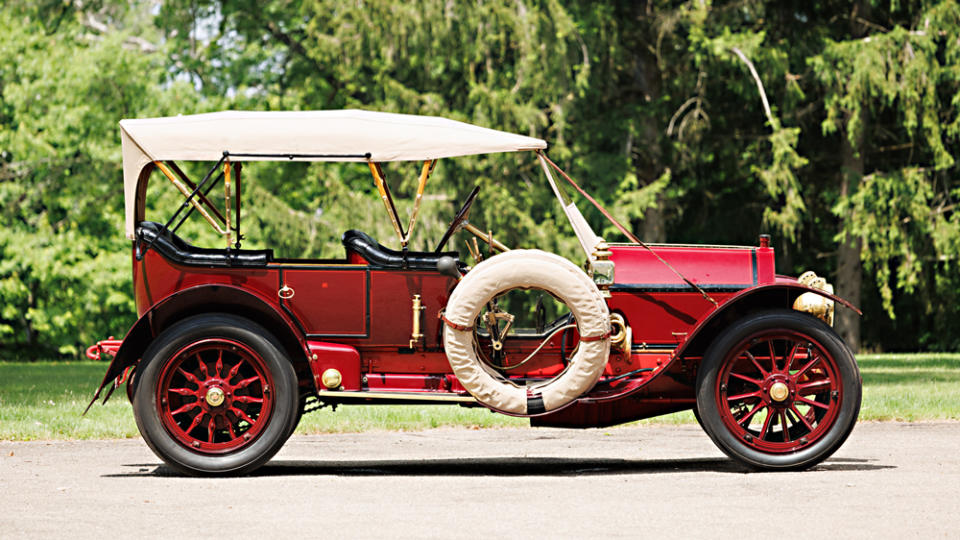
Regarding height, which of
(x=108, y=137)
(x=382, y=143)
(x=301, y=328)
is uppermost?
(x=108, y=137)

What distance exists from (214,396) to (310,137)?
1.78m

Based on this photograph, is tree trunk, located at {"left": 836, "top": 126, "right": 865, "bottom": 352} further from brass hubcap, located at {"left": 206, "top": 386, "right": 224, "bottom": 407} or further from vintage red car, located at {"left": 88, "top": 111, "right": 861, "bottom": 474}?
brass hubcap, located at {"left": 206, "top": 386, "right": 224, "bottom": 407}

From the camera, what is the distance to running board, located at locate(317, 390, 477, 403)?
8389 mm

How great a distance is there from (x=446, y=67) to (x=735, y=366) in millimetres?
20081

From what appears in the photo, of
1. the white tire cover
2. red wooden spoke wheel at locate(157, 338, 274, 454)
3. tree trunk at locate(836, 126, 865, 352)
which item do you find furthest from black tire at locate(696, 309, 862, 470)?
tree trunk at locate(836, 126, 865, 352)

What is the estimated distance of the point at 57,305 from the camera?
33656 millimetres

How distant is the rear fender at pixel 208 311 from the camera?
8453 mm

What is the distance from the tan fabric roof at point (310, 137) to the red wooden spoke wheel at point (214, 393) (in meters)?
0.98

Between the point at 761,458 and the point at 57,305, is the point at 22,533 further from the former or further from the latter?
the point at 57,305

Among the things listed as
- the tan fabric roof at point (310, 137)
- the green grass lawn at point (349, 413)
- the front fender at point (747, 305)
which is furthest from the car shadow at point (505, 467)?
the green grass lawn at point (349, 413)

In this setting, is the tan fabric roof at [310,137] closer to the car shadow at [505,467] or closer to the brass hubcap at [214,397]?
the brass hubcap at [214,397]

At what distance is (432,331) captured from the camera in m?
8.63

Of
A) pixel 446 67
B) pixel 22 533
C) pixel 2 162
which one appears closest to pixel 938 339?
pixel 446 67

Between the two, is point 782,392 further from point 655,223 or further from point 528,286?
point 655,223
